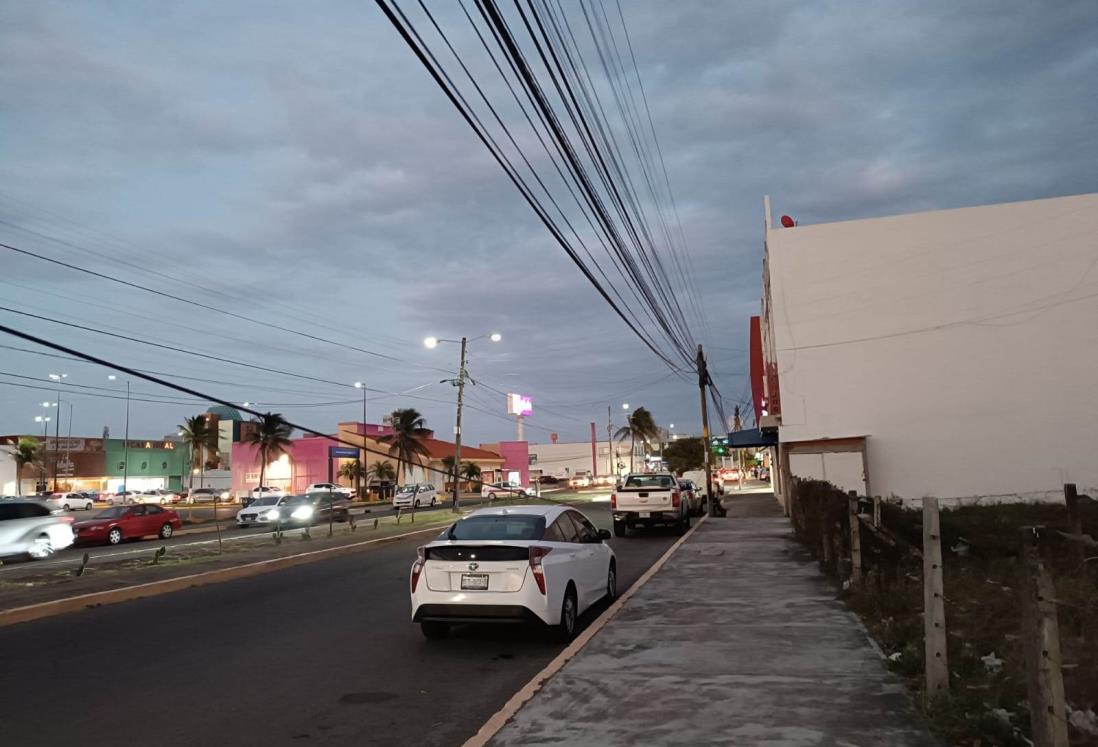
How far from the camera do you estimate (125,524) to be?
30375 mm

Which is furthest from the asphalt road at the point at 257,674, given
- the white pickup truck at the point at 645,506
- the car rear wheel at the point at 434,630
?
the white pickup truck at the point at 645,506

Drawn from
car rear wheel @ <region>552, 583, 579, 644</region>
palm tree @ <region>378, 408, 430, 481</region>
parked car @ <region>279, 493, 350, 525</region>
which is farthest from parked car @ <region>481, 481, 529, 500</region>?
car rear wheel @ <region>552, 583, 579, 644</region>

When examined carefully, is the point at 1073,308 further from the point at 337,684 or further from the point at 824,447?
the point at 337,684

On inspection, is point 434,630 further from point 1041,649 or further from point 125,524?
point 125,524

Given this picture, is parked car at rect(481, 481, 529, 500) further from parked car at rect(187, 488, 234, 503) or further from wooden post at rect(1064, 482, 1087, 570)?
wooden post at rect(1064, 482, 1087, 570)

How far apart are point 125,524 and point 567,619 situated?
26.3 m

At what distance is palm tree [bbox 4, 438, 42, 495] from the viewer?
263 feet

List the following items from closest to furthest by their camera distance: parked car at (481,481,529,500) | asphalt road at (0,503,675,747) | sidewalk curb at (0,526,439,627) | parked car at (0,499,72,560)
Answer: asphalt road at (0,503,675,747) < sidewalk curb at (0,526,439,627) < parked car at (0,499,72,560) < parked car at (481,481,529,500)

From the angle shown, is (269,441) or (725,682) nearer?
(725,682)

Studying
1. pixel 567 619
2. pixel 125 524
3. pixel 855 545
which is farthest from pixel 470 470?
pixel 567 619

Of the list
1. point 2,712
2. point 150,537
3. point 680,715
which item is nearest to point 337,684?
point 2,712

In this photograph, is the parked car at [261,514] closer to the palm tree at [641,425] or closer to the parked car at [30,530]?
the parked car at [30,530]

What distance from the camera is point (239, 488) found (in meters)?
80.5

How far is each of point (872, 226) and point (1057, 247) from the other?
18.8 feet
